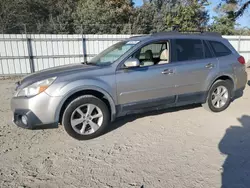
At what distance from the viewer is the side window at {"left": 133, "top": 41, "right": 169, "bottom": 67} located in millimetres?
4198

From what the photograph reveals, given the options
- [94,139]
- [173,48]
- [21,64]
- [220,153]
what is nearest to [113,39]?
[21,64]

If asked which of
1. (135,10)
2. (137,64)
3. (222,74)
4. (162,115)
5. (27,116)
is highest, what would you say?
(135,10)

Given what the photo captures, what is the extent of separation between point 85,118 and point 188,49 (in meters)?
2.55

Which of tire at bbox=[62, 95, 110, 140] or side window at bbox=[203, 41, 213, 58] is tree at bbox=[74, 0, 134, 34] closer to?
side window at bbox=[203, 41, 213, 58]

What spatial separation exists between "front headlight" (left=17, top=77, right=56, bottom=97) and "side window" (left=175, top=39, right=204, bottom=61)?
250 centimetres

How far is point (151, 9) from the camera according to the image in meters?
19.9

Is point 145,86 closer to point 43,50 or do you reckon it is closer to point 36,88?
point 36,88

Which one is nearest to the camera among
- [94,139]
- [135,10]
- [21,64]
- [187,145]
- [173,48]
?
[187,145]

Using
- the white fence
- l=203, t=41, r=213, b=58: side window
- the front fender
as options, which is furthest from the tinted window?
the white fence

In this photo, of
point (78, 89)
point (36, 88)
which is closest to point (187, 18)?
point (78, 89)

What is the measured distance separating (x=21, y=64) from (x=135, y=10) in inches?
486

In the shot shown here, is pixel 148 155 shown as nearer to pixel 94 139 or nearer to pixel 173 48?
pixel 94 139

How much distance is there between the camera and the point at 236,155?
3088 millimetres

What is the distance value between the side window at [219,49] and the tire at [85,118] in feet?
9.29
